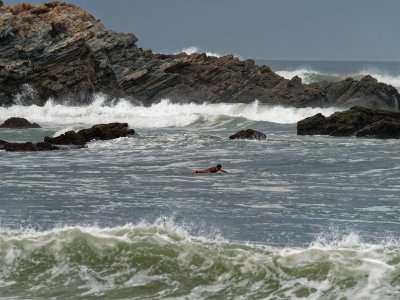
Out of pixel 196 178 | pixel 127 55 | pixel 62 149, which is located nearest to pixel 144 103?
pixel 127 55

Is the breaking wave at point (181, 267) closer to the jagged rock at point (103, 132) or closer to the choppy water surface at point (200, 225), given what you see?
the choppy water surface at point (200, 225)

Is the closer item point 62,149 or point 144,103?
point 62,149

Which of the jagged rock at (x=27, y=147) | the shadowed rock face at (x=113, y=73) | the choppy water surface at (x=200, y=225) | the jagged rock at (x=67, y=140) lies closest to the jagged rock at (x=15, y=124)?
the shadowed rock face at (x=113, y=73)

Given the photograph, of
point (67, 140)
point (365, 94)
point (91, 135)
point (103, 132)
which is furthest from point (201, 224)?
point (365, 94)

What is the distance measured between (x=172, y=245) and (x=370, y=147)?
2055 centimetres

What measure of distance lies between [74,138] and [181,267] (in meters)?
22.5

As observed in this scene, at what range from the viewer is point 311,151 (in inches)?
1247

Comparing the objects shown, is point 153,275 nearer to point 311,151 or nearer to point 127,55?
point 311,151

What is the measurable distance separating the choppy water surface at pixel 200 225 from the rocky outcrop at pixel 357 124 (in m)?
6.31

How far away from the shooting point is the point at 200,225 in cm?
1631

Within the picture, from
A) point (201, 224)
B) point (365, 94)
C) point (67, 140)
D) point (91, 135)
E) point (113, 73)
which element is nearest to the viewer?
point (201, 224)

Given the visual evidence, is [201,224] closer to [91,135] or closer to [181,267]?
[181,267]

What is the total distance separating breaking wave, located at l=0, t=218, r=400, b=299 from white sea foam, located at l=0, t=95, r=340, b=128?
39493 mm

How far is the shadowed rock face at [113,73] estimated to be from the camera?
6069cm
